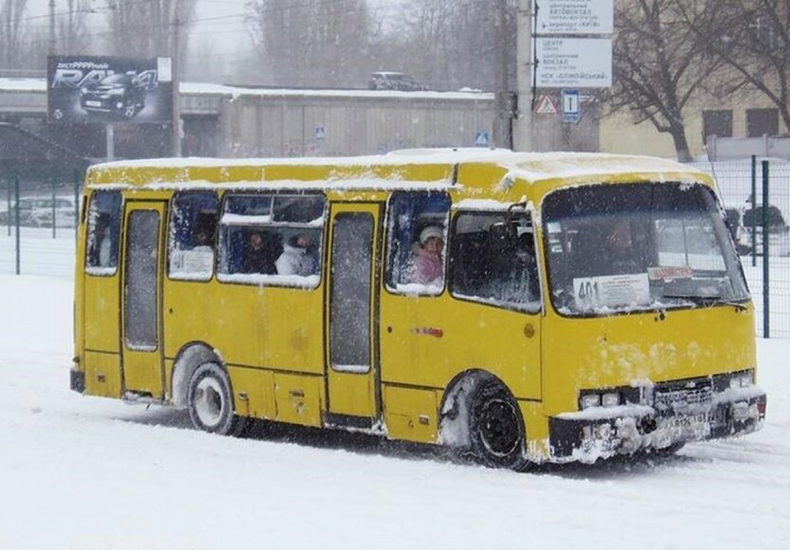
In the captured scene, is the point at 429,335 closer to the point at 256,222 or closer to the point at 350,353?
the point at 350,353

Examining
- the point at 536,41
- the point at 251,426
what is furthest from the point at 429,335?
the point at 536,41

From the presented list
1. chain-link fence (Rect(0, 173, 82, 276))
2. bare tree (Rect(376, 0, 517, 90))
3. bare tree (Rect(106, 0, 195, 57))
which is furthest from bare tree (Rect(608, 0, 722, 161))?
bare tree (Rect(106, 0, 195, 57))

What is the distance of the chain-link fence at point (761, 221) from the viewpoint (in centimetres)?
2166

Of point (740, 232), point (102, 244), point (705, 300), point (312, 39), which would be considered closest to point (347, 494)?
point (705, 300)

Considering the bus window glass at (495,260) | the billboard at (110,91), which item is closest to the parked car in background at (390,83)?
the billboard at (110,91)

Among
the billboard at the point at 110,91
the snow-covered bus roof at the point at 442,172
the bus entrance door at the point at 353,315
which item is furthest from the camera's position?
the billboard at the point at 110,91

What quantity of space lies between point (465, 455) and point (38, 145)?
6190 cm

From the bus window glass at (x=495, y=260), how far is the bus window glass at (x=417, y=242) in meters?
0.19

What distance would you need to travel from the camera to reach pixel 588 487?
37.1 feet

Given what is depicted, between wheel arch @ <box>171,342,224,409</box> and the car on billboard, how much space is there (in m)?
51.7

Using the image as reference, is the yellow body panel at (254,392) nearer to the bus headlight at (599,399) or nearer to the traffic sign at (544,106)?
the bus headlight at (599,399)

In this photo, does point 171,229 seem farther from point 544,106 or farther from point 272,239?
point 544,106

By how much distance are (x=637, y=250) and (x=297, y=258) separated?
10.3 ft

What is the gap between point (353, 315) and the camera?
13.7 meters
